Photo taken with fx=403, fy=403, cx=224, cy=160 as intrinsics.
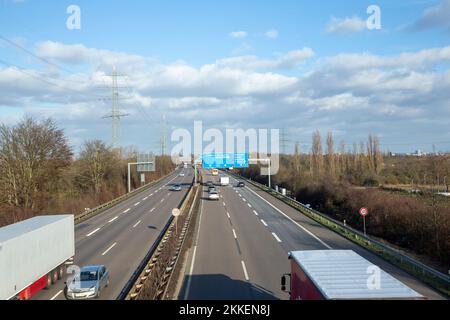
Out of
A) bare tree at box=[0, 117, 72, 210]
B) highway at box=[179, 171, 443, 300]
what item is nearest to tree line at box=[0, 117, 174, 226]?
bare tree at box=[0, 117, 72, 210]

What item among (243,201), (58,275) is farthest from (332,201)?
(58,275)

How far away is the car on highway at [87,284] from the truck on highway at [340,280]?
8057mm

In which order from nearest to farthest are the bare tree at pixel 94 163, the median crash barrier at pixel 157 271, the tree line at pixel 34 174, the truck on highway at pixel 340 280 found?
the truck on highway at pixel 340 280
the median crash barrier at pixel 157 271
the tree line at pixel 34 174
the bare tree at pixel 94 163

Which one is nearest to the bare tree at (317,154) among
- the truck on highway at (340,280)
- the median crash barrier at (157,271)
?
the median crash barrier at (157,271)

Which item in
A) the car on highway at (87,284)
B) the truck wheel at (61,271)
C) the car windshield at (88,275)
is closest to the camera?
the car on highway at (87,284)

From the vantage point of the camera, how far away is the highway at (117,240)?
56.0 feet

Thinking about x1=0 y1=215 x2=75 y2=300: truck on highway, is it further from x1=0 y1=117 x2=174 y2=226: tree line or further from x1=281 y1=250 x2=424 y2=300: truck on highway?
x1=0 y1=117 x2=174 y2=226: tree line

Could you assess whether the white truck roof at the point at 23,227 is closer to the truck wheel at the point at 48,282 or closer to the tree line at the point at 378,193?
the truck wheel at the point at 48,282

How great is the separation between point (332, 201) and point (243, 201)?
34.1 feet

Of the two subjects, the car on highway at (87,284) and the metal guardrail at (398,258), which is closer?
the car on highway at (87,284)

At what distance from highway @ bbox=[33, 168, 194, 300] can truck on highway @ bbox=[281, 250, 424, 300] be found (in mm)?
8669

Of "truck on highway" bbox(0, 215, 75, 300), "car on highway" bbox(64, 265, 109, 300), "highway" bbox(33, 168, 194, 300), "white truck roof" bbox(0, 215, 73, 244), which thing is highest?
"white truck roof" bbox(0, 215, 73, 244)

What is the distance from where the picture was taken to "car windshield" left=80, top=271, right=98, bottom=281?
595 inches
